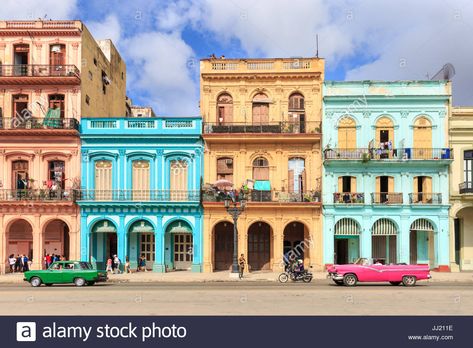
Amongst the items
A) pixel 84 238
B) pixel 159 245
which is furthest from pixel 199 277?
pixel 84 238

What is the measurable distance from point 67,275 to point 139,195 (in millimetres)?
8798

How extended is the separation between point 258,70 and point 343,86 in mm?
5509

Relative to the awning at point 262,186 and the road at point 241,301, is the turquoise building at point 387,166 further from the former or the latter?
the road at point 241,301

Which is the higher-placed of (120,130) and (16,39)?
(16,39)

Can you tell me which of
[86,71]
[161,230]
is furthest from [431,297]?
[86,71]

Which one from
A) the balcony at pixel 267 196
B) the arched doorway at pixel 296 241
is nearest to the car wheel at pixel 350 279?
the balcony at pixel 267 196

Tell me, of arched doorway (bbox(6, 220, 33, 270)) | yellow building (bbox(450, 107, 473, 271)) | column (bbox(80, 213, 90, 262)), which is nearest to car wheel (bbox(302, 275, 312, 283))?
yellow building (bbox(450, 107, 473, 271))

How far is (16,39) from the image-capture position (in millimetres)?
31109

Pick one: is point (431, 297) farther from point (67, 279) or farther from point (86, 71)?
point (86, 71)

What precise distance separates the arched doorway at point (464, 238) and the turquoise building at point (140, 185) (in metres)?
16.5

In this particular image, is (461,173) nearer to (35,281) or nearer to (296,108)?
(296,108)

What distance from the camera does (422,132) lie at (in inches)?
1199

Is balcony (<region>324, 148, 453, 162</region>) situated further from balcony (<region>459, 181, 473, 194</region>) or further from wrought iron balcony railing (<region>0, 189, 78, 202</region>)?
wrought iron balcony railing (<region>0, 189, 78, 202</region>)

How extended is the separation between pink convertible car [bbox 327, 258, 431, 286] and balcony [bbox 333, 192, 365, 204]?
28.7ft
